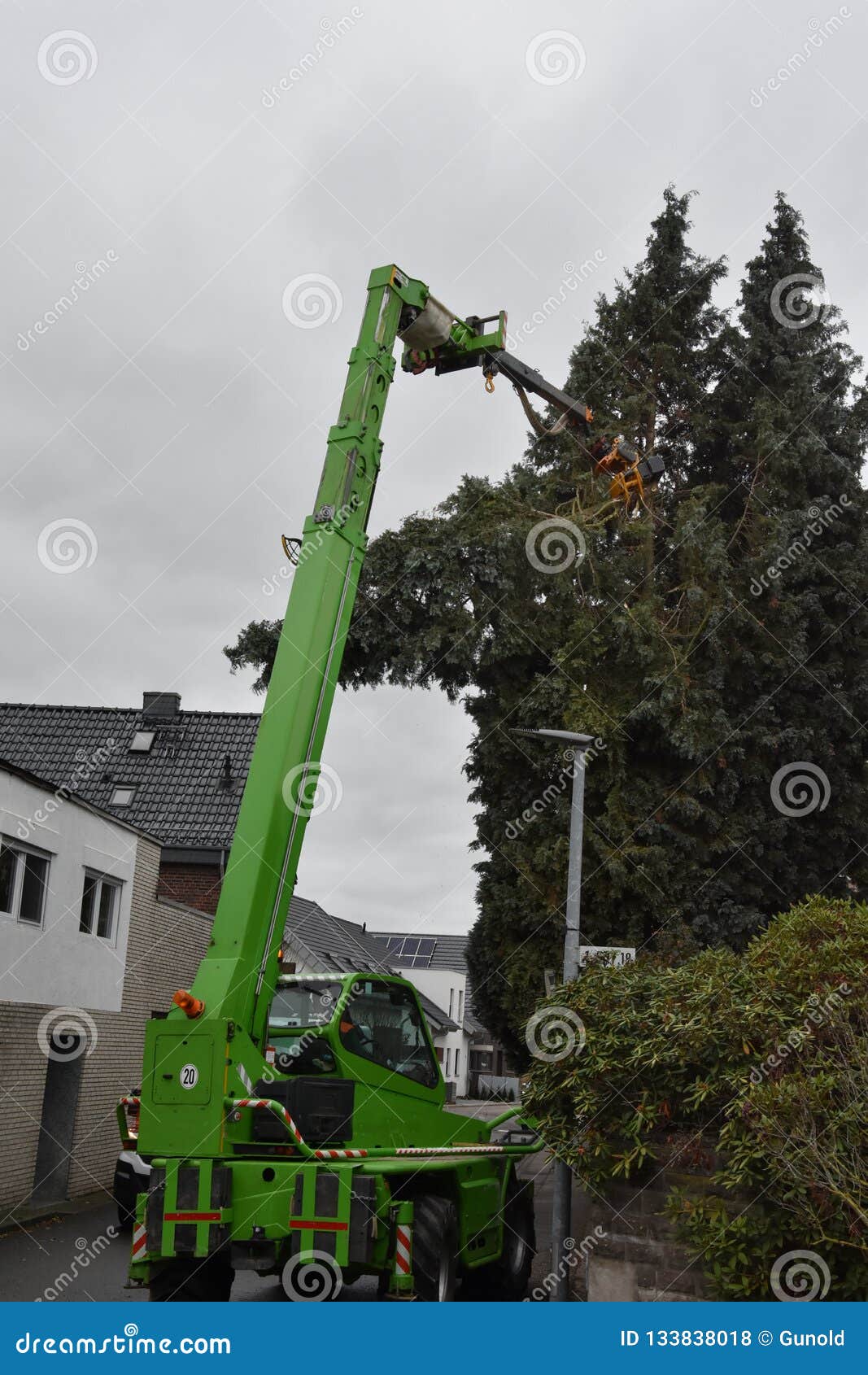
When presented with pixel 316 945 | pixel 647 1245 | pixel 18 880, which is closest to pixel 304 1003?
pixel 647 1245

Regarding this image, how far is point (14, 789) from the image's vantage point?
47.6 ft

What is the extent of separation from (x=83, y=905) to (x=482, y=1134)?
8765 mm

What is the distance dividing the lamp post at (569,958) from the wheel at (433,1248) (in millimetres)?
791

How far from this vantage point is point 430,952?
215 ft

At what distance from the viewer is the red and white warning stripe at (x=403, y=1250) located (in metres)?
7.62

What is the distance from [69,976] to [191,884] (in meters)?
6.90

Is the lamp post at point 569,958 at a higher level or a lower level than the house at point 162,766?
lower

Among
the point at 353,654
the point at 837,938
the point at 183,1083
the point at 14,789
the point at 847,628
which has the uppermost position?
the point at 847,628

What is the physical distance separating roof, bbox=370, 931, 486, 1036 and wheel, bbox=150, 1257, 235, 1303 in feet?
175

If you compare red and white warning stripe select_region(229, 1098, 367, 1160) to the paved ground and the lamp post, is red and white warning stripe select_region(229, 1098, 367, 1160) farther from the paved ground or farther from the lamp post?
the lamp post

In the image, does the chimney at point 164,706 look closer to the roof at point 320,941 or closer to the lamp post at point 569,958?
the roof at point 320,941

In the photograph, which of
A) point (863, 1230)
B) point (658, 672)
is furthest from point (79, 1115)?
point (863, 1230)

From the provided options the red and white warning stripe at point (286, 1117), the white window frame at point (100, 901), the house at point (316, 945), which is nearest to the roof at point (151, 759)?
the house at point (316, 945)

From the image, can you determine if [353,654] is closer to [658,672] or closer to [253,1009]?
[658,672]
